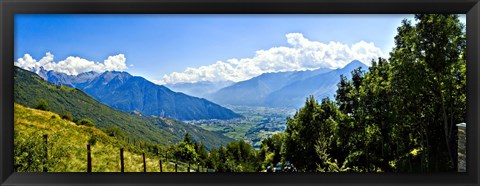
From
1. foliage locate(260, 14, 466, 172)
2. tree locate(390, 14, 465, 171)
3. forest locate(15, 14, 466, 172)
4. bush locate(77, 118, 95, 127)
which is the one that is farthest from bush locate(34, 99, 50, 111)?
tree locate(390, 14, 465, 171)

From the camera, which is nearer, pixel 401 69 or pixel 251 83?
pixel 401 69

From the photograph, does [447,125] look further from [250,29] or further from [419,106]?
[250,29]

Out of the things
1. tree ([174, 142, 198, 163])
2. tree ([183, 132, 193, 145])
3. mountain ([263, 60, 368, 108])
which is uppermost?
mountain ([263, 60, 368, 108])

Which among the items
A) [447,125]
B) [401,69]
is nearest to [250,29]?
[401,69]

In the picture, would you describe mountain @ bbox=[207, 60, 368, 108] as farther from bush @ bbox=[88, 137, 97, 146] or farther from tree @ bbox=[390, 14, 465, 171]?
bush @ bbox=[88, 137, 97, 146]

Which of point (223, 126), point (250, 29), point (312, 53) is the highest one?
point (250, 29)

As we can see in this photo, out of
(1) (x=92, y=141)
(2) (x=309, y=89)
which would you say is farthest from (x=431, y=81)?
(1) (x=92, y=141)

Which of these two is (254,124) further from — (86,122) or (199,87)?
(86,122)

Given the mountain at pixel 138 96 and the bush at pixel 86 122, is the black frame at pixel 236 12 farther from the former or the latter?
the bush at pixel 86 122
